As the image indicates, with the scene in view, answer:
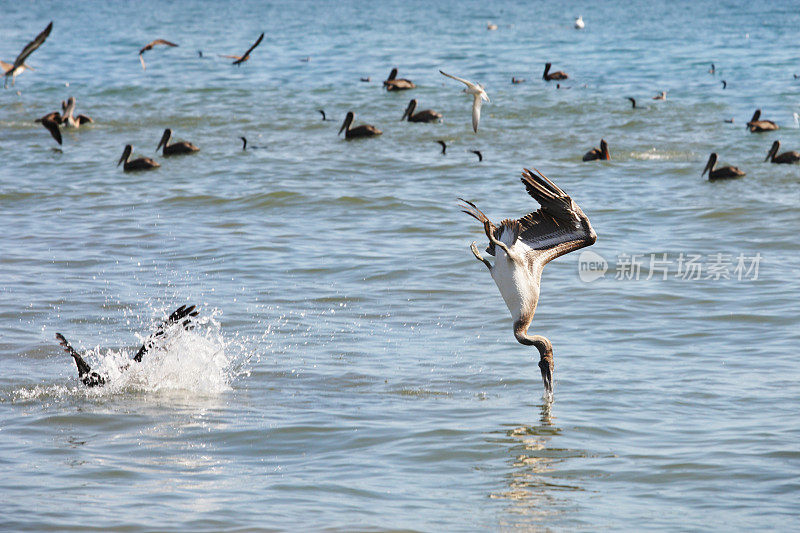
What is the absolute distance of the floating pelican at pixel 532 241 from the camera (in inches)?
295

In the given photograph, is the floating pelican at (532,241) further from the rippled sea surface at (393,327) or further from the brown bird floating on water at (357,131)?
the brown bird floating on water at (357,131)

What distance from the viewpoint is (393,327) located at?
35.6 ft

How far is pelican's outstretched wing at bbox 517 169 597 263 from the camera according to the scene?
7.48 m

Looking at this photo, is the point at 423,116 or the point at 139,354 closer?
the point at 139,354

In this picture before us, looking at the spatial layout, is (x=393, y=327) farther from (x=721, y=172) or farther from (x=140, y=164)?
(x=140, y=164)

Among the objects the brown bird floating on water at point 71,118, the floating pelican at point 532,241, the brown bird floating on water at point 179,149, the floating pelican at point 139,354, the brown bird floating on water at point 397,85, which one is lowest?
the floating pelican at point 139,354

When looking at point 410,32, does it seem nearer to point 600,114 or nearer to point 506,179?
point 600,114

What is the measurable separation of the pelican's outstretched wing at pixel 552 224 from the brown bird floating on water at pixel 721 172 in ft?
36.2

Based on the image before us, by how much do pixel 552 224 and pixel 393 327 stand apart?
352 cm

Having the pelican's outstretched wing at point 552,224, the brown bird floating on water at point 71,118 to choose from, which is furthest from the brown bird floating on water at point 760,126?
the pelican's outstretched wing at point 552,224

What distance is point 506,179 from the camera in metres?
18.3

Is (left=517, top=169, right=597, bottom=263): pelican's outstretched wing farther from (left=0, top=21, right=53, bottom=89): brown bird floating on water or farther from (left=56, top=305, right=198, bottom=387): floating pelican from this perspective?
(left=0, top=21, right=53, bottom=89): brown bird floating on water

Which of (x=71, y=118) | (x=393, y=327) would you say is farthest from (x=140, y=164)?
(x=393, y=327)

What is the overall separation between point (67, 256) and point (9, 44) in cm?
3627
